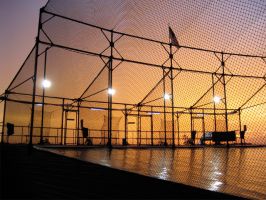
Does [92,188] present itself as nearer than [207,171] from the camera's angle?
Yes

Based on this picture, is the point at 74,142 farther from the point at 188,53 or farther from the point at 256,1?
the point at 256,1

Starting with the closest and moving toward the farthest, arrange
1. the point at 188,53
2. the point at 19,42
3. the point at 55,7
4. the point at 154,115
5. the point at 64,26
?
the point at 55,7
the point at 64,26
the point at 19,42
the point at 188,53
the point at 154,115

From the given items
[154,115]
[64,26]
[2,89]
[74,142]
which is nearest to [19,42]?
[2,89]

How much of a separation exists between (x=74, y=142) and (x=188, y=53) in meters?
4.93

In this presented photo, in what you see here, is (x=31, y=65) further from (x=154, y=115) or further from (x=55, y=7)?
(x=154, y=115)

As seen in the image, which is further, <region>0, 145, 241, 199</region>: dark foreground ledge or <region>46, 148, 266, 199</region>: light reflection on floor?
<region>46, 148, 266, 199</region>: light reflection on floor

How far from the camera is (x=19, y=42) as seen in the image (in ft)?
28.2

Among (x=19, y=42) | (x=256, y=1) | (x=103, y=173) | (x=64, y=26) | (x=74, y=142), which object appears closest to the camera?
(x=103, y=173)

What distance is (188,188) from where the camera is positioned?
4.91 feet

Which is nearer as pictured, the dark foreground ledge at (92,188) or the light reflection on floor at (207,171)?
the dark foreground ledge at (92,188)

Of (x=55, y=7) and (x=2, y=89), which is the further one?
(x=2, y=89)

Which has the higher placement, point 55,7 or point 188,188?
point 55,7

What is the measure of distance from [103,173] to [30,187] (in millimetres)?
768

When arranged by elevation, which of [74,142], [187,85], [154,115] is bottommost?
[74,142]
